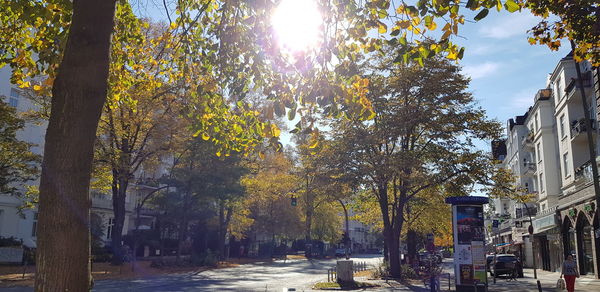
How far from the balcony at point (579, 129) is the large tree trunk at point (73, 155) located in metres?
31.3

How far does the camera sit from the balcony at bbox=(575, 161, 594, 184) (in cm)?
2752

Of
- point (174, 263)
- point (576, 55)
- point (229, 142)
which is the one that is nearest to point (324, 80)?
point (229, 142)

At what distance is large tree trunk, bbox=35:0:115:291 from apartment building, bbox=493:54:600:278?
19.4m

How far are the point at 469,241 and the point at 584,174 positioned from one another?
13.6 m

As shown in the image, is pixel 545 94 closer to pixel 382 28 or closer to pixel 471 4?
pixel 382 28

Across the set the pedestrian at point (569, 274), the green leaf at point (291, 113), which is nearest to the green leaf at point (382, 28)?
the green leaf at point (291, 113)

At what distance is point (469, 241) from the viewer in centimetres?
1989

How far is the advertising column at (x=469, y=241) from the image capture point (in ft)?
64.6

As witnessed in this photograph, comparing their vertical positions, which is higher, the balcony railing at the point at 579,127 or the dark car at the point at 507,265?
the balcony railing at the point at 579,127

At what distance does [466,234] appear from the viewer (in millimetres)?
19938

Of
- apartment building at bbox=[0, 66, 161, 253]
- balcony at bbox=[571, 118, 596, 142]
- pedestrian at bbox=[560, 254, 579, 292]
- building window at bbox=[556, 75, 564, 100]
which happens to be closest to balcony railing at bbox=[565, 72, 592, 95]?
balcony at bbox=[571, 118, 596, 142]

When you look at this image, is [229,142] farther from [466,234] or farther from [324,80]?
[466,234]

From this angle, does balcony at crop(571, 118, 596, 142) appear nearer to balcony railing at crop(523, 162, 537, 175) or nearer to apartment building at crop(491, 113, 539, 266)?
apartment building at crop(491, 113, 539, 266)

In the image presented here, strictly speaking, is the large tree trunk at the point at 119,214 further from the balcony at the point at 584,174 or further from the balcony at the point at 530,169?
the balcony at the point at 530,169
